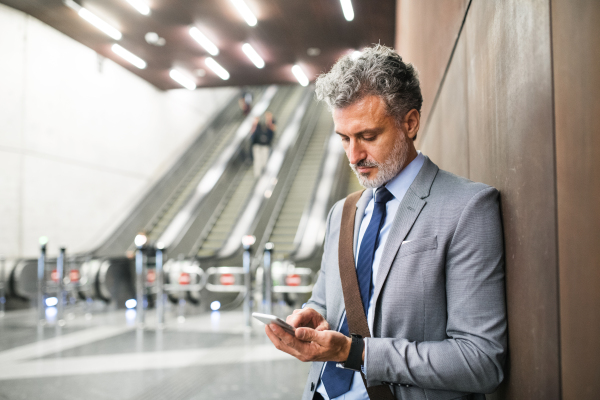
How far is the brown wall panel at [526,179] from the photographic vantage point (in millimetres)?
932

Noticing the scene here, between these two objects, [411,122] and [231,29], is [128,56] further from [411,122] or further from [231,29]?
[411,122]

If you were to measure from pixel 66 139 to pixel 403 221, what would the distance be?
10.9 meters

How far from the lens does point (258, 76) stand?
12375mm

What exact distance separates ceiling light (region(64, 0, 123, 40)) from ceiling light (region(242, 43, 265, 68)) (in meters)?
2.76

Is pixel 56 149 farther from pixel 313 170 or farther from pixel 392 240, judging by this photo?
pixel 392 240

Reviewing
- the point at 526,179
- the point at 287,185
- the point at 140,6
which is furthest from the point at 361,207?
the point at 287,185

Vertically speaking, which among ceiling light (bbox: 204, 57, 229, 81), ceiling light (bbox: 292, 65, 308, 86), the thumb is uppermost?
ceiling light (bbox: 292, 65, 308, 86)

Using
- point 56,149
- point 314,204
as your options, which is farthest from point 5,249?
point 314,204

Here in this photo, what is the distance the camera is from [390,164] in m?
1.46

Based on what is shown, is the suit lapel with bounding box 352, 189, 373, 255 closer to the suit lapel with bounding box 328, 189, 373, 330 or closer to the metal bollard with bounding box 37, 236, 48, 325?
the suit lapel with bounding box 328, 189, 373, 330

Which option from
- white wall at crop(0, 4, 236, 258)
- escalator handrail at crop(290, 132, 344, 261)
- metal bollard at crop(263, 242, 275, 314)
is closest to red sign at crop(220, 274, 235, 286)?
escalator handrail at crop(290, 132, 344, 261)

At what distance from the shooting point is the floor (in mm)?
3752

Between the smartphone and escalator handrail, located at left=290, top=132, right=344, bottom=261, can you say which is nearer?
the smartphone

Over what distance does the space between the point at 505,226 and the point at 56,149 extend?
10839 millimetres
